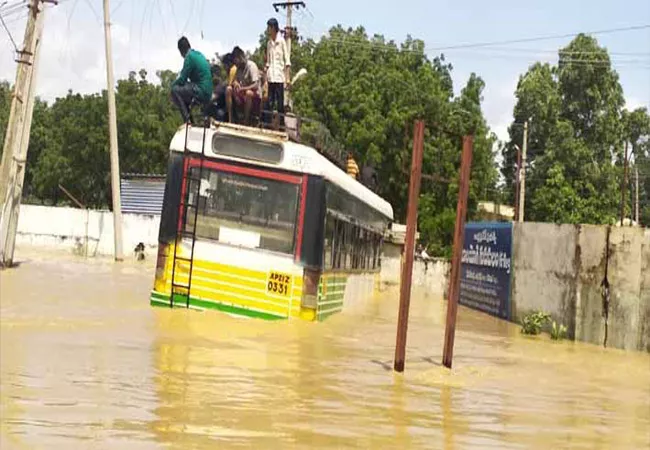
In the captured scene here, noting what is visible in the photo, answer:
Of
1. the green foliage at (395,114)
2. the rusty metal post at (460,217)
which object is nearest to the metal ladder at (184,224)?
the rusty metal post at (460,217)

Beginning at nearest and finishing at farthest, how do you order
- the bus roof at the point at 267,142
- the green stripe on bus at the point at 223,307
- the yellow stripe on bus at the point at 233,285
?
the green stripe on bus at the point at 223,307 → the yellow stripe on bus at the point at 233,285 → the bus roof at the point at 267,142

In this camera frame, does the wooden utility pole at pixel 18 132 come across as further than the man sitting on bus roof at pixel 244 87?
Yes

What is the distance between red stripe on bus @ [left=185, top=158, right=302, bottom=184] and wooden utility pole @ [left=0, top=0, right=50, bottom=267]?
11249 mm

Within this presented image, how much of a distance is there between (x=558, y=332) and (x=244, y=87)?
6318 millimetres

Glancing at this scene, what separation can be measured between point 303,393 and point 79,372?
182 cm

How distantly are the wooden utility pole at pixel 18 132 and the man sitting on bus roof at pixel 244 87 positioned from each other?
10.1 meters

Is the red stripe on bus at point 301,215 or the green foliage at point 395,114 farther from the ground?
the green foliage at point 395,114

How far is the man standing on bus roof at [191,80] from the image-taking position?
42.1 ft

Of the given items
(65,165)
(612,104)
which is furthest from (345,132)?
(65,165)

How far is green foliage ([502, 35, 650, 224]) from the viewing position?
43.8 meters

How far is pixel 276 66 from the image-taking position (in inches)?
566

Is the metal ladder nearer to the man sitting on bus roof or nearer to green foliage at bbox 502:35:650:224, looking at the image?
the man sitting on bus roof

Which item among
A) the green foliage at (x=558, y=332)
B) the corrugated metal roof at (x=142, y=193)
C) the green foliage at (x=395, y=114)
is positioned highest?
the green foliage at (x=395, y=114)

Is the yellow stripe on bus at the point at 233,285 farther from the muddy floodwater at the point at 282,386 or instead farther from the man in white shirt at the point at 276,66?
the man in white shirt at the point at 276,66
